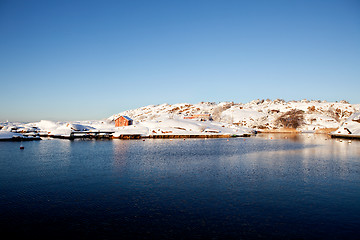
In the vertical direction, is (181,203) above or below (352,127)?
below

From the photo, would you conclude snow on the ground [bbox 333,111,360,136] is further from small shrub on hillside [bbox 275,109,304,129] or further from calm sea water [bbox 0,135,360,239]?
calm sea water [bbox 0,135,360,239]

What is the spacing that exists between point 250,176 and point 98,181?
18736mm

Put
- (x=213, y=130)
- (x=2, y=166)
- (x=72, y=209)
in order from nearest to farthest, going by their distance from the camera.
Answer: (x=72, y=209) → (x=2, y=166) → (x=213, y=130)

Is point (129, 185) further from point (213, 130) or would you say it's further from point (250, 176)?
point (213, 130)

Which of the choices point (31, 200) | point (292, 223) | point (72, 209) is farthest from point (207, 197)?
point (31, 200)

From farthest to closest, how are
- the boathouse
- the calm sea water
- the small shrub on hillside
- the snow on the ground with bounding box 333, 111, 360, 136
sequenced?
the small shrub on hillside
the boathouse
the snow on the ground with bounding box 333, 111, 360, 136
the calm sea water

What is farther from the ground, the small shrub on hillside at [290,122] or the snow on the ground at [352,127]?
the small shrub on hillside at [290,122]

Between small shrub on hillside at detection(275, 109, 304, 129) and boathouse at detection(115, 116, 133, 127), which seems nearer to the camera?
boathouse at detection(115, 116, 133, 127)

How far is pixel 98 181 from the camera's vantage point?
30438 mm

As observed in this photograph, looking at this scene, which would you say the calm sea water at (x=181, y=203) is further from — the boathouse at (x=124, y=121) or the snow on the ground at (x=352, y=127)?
the snow on the ground at (x=352, y=127)

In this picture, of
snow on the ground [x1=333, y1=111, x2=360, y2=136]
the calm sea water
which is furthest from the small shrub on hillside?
the calm sea water

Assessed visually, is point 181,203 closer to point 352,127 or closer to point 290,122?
point 352,127

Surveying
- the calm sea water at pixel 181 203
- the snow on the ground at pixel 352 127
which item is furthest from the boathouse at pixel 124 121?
the snow on the ground at pixel 352 127

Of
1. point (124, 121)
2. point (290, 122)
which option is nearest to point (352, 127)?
point (290, 122)
